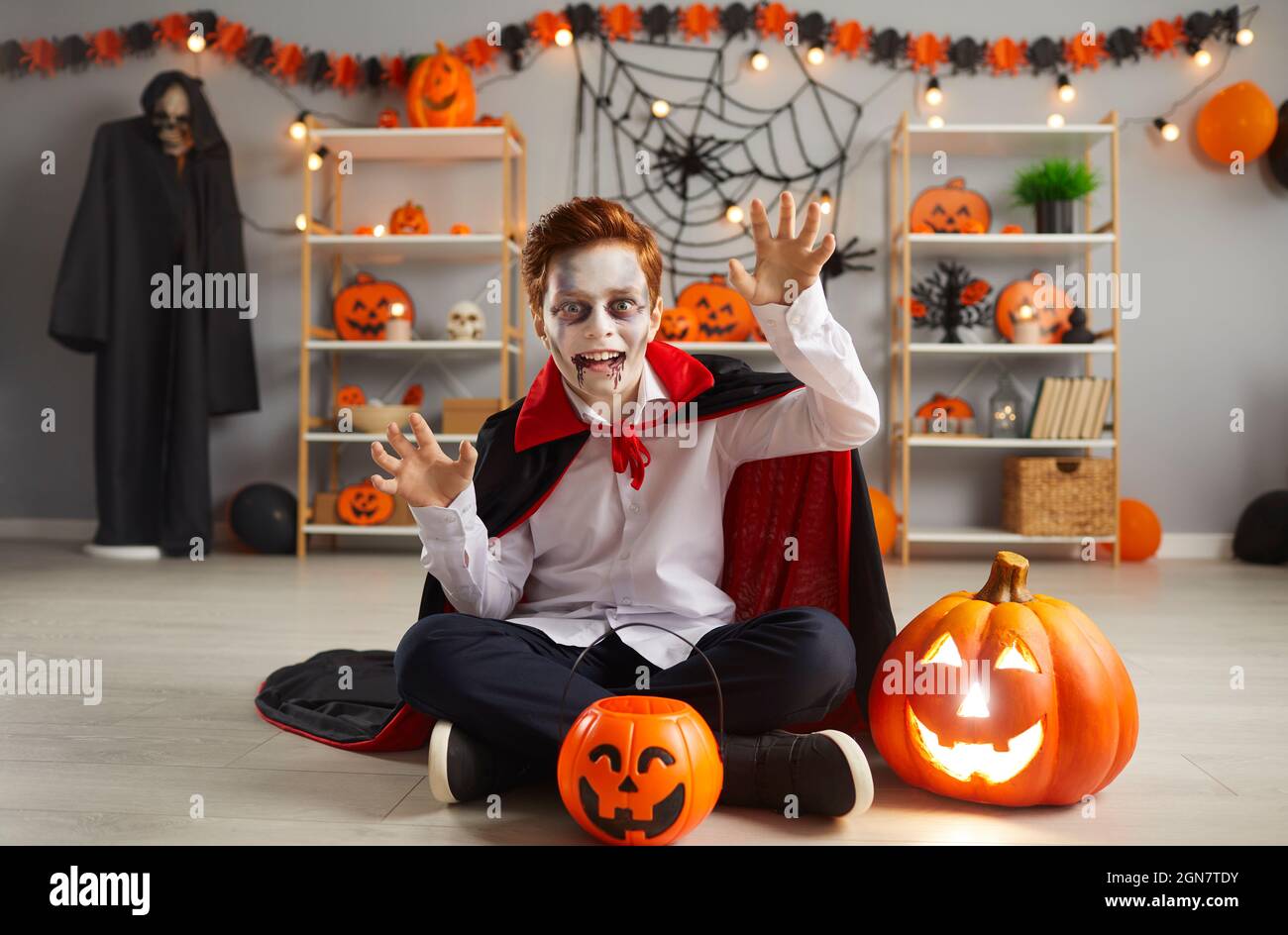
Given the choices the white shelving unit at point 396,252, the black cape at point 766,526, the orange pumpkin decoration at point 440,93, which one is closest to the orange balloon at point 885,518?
the white shelving unit at point 396,252

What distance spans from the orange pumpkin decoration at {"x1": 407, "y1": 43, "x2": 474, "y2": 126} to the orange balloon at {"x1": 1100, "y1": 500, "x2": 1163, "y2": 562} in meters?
3.02

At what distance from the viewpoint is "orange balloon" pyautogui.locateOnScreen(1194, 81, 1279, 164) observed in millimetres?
3957

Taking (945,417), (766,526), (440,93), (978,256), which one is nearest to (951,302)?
(978,256)

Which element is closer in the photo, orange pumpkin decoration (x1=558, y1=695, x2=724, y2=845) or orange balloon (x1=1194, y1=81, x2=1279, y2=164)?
orange pumpkin decoration (x1=558, y1=695, x2=724, y2=845)

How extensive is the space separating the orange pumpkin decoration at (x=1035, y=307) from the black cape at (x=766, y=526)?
9.11 ft

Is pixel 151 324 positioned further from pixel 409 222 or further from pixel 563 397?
pixel 563 397

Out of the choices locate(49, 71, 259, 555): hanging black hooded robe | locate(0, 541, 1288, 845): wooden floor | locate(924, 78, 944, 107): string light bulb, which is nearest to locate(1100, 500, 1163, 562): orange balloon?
locate(0, 541, 1288, 845): wooden floor

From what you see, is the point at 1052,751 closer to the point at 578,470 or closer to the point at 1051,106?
the point at 578,470

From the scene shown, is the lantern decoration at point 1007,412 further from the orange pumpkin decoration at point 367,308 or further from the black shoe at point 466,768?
the black shoe at point 466,768

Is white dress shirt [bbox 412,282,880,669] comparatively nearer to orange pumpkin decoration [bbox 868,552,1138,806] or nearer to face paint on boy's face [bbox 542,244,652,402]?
face paint on boy's face [bbox 542,244,652,402]

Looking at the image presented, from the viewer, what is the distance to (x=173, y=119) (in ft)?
13.1

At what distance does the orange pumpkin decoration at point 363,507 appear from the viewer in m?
4.02

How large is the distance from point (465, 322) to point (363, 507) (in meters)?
0.83
